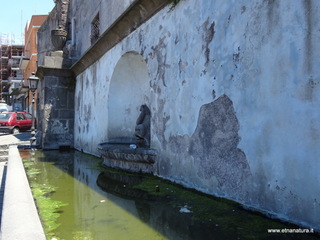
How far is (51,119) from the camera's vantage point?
10.4 m

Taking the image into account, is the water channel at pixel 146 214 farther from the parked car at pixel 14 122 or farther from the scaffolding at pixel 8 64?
the scaffolding at pixel 8 64

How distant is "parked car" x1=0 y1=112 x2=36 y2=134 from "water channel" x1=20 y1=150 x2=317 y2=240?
17240mm

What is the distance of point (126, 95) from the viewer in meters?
7.48

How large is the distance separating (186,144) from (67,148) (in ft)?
24.9

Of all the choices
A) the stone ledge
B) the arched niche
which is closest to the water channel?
the arched niche

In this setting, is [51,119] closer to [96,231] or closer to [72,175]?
[72,175]

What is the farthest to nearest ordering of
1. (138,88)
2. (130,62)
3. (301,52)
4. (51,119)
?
(51,119), (138,88), (130,62), (301,52)

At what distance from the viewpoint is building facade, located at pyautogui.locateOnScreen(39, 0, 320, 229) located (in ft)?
8.05

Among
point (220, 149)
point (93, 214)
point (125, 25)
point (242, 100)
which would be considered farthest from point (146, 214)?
point (125, 25)

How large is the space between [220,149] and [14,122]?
2004 cm

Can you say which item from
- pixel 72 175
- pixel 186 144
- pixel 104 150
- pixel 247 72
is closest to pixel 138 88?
pixel 104 150

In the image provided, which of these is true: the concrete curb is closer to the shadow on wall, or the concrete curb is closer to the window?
the shadow on wall

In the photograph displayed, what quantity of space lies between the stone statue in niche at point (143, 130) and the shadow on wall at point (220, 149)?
6.24 feet

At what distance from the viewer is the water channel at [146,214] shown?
100 inches
